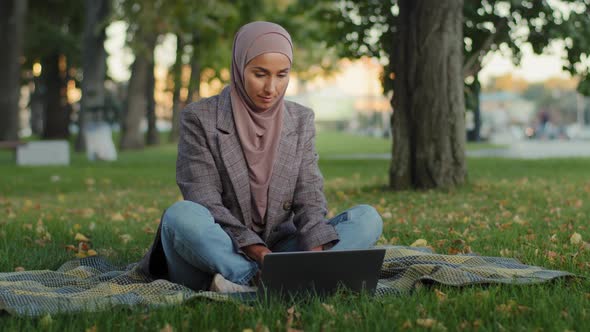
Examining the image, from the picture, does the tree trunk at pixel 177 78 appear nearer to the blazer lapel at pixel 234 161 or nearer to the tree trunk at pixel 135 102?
the tree trunk at pixel 135 102

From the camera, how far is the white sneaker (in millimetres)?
4250

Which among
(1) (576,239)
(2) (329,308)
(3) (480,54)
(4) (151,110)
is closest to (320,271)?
(2) (329,308)

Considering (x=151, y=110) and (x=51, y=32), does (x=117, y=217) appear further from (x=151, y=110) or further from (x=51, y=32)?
(x=151, y=110)

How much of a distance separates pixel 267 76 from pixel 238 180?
0.56 metres

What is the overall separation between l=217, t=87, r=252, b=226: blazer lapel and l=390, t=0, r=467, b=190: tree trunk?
262 inches

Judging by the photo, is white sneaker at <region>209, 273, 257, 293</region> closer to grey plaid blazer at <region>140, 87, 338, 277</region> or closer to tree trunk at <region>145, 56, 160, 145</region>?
grey plaid blazer at <region>140, 87, 338, 277</region>

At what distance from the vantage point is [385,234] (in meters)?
7.27

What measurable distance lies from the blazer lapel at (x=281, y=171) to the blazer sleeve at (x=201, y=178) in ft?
0.81

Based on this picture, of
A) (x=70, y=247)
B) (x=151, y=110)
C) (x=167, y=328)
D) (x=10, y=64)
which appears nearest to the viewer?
(x=167, y=328)

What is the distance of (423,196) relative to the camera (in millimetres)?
10352

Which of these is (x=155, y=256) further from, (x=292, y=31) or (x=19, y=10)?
(x=292, y=31)

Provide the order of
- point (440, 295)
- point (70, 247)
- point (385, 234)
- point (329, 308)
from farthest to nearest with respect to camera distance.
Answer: point (385, 234)
point (70, 247)
point (440, 295)
point (329, 308)

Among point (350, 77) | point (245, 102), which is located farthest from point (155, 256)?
point (350, 77)

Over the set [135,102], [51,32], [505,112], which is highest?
[51,32]
